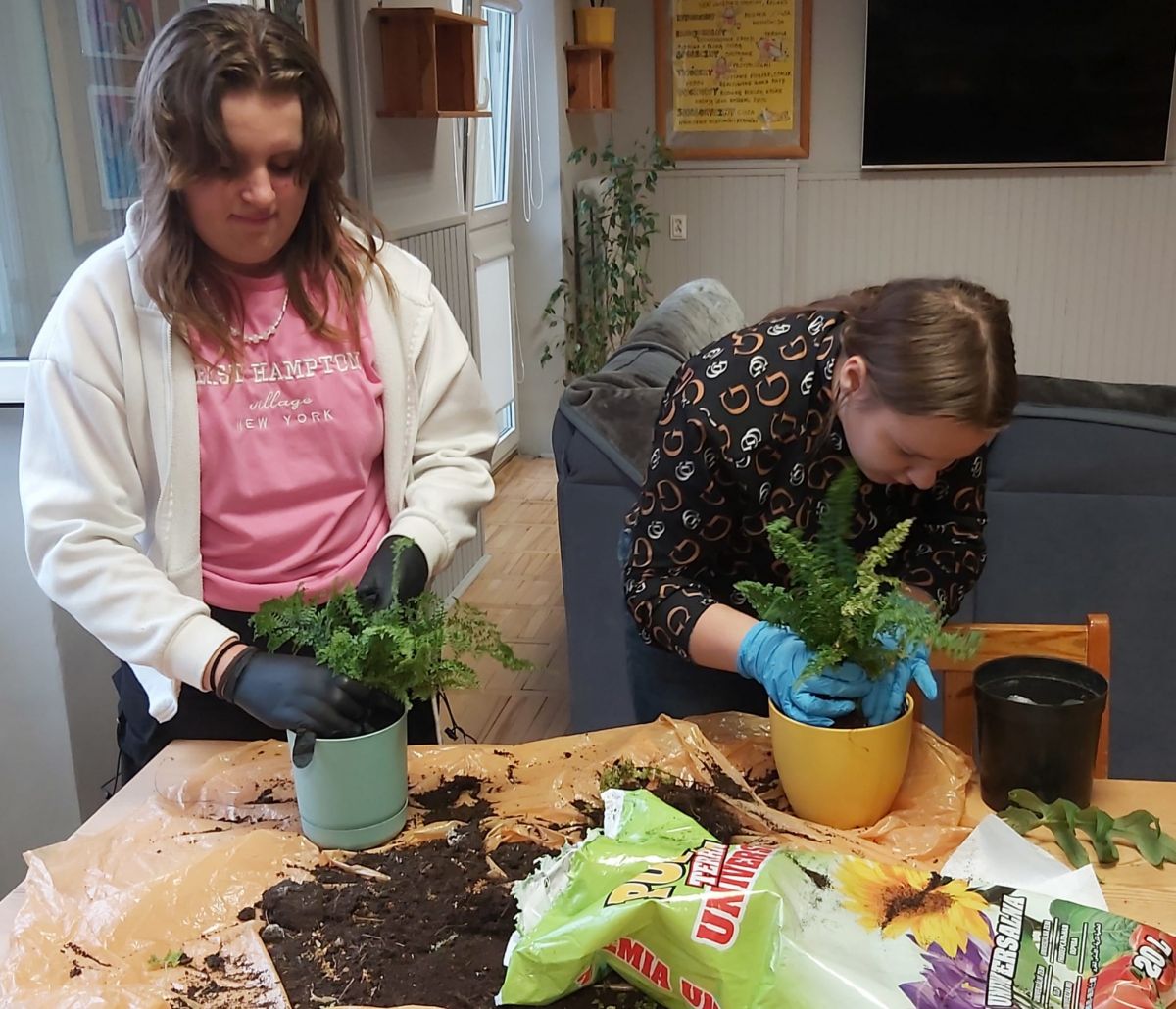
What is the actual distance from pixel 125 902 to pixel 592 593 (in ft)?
4.65

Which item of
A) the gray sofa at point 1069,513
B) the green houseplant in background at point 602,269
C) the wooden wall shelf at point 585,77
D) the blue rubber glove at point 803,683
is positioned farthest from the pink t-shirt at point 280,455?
the wooden wall shelf at point 585,77

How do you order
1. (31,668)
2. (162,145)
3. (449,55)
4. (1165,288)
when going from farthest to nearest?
1. (1165,288)
2. (449,55)
3. (31,668)
4. (162,145)

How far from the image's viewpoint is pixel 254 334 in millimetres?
1192

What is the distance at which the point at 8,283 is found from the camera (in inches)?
72.1

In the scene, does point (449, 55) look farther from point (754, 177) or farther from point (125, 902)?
point (125, 902)

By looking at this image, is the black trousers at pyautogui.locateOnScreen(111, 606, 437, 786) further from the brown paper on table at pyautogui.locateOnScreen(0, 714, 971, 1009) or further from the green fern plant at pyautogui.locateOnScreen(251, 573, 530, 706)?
the green fern plant at pyautogui.locateOnScreen(251, 573, 530, 706)

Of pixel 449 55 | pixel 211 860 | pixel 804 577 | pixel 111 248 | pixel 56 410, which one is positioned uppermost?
pixel 449 55

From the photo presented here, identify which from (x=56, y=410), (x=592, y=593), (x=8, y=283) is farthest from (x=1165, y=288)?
(x=56, y=410)

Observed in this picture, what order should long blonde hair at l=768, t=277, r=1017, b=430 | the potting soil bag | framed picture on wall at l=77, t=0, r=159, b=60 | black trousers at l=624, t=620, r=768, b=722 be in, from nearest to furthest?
1. the potting soil bag
2. long blonde hair at l=768, t=277, r=1017, b=430
3. black trousers at l=624, t=620, r=768, b=722
4. framed picture on wall at l=77, t=0, r=159, b=60

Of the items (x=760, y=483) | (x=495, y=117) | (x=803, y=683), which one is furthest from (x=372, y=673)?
(x=495, y=117)

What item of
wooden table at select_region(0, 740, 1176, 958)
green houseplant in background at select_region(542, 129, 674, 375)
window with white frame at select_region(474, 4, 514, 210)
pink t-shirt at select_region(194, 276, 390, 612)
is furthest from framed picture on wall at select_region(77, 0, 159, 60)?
green houseplant in background at select_region(542, 129, 674, 375)

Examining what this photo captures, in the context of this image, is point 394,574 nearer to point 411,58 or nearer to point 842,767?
point 842,767

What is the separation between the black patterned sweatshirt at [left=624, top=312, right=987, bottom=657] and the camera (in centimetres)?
119

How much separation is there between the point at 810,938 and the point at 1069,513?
4.63 feet
